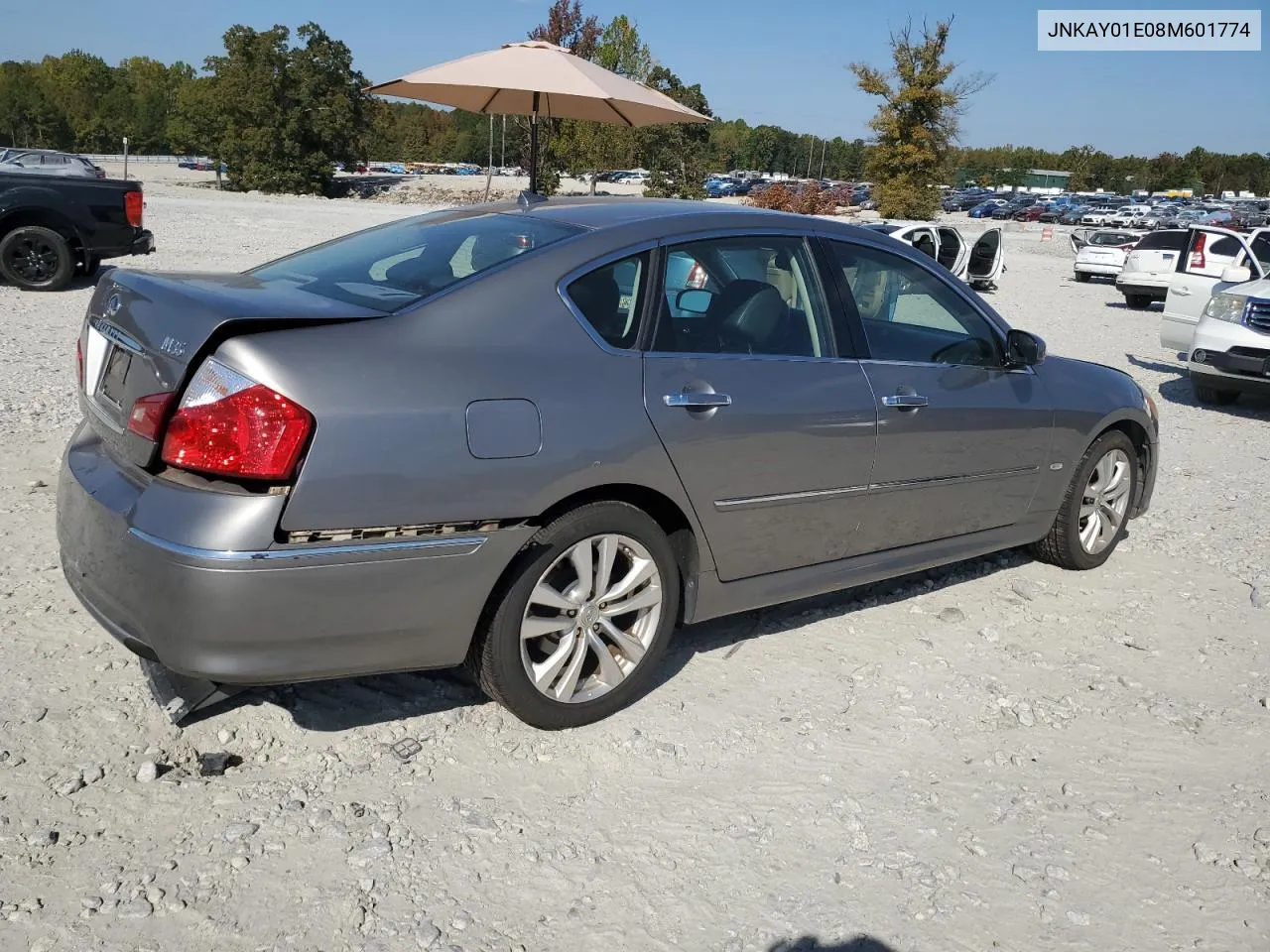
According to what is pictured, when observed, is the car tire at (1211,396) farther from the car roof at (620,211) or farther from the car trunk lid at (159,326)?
the car trunk lid at (159,326)

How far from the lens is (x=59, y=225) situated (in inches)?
496

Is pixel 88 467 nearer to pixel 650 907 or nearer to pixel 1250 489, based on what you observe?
pixel 650 907

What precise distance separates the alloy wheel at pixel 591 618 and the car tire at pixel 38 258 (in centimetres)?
1147

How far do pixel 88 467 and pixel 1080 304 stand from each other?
19848mm

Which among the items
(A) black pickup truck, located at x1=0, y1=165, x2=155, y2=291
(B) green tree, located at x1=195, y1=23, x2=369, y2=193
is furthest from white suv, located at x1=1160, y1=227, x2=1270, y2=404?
(B) green tree, located at x1=195, y1=23, x2=369, y2=193

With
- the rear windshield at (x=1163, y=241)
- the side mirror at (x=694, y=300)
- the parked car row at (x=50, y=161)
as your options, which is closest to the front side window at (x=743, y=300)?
the side mirror at (x=694, y=300)

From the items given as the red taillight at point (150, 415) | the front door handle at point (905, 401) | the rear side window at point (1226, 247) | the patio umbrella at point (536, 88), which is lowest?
the front door handle at point (905, 401)

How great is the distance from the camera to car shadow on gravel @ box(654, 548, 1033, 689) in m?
4.16

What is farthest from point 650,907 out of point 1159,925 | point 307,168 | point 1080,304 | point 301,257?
point 307,168

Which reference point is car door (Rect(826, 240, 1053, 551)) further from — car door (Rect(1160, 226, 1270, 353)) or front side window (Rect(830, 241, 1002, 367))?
car door (Rect(1160, 226, 1270, 353))

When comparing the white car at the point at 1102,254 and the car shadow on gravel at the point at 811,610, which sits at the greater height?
the white car at the point at 1102,254

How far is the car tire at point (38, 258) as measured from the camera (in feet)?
40.4

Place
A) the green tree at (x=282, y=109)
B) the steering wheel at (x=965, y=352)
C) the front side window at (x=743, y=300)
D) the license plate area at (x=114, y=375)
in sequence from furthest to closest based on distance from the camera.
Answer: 1. the green tree at (x=282, y=109)
2. the steering wheel at (x=965, y=352)
3. the front side window at (x=743, y=300)
4. the license plate area at (x=114, y=375)

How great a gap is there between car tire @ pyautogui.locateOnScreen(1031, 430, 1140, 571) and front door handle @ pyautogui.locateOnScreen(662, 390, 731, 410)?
2.27 metres
